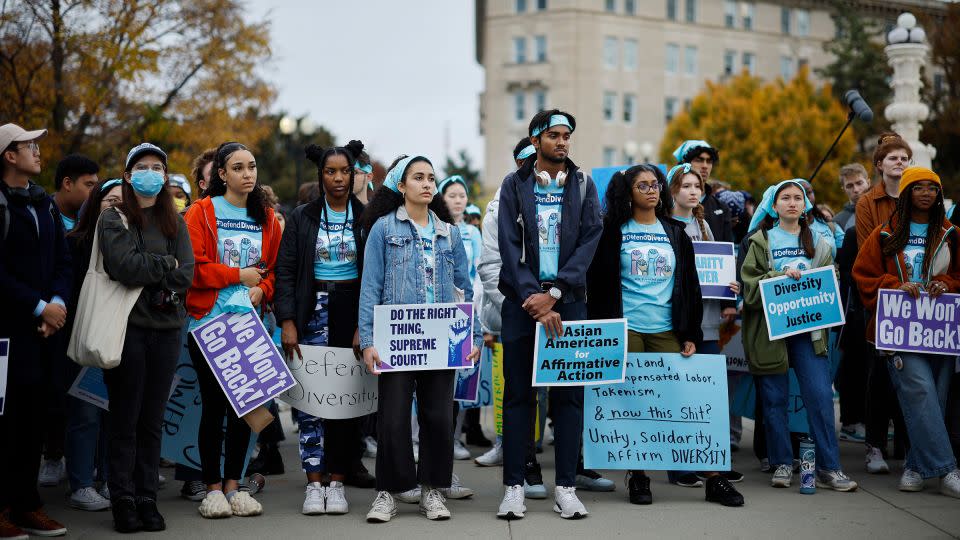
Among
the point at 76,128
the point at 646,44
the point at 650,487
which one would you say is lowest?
the point at 650,487

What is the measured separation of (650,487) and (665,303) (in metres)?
1.43

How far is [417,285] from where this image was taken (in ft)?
21.6

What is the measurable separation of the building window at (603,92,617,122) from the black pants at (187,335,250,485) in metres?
56.4

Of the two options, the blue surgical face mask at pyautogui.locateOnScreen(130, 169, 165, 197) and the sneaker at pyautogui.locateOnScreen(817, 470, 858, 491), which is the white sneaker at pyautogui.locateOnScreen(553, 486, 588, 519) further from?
the blue surgical face mask at pyautogui.locateOnScreen(130, 169, 165, 197)

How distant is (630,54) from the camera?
62906mm

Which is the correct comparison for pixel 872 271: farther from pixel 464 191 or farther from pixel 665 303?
pixel 464 191

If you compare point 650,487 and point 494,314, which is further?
point 494,314

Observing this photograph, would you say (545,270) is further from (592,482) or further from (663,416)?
(592,482)

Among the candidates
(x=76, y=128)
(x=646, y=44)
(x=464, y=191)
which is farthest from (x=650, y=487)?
(x=646, y=44)

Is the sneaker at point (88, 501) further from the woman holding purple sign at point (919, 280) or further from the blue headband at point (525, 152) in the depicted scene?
the woman holding purple sign at point (919, 280)

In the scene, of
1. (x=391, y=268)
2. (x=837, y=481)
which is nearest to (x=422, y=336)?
(x=391, y=268)

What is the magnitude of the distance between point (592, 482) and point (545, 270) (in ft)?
5.91

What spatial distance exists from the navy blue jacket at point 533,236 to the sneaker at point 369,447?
129 inches

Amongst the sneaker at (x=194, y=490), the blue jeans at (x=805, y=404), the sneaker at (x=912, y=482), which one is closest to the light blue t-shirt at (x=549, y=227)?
the blue jeans at (x=805, y=404)
